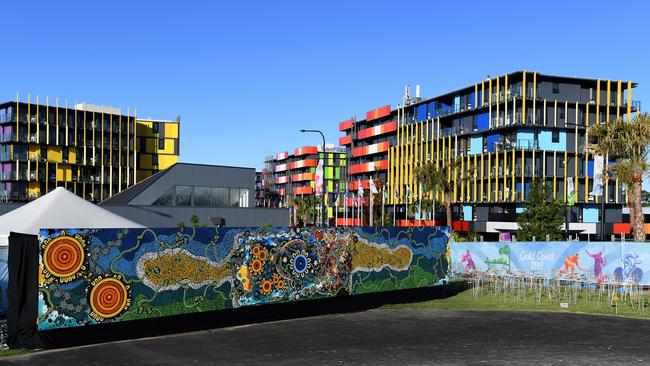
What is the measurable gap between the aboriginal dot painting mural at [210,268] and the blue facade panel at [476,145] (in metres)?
64.9

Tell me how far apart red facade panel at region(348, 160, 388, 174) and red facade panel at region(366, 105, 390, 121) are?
8.36 meters

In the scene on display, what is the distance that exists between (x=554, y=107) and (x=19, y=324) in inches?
3096

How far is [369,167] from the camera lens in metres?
122

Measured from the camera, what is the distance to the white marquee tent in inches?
847

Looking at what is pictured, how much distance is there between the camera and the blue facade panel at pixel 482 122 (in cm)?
8894

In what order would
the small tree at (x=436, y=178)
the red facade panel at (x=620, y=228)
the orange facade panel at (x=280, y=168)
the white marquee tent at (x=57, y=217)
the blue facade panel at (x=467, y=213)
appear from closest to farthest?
1. the white marquee tent at (x=57, y=217)
2. the small tree at (x=436, y=178)
3. the red facade panel at (x=620, y=228)
4. the blue facade panel at (x=467, y=213)
5. the orange facade panel at (x=280, y=168)

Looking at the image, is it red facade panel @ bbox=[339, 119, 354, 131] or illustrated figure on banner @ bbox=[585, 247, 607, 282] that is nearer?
illustrated figure on banner @ bbox=[585, 247, 607, 282]

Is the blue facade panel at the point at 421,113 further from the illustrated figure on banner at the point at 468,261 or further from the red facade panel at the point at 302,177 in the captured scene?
the illustrated figure on banner at the point at 468,261

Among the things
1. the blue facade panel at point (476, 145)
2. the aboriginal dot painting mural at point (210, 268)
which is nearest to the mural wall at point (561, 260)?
the aboriginal dot painting mural at point (210, 268)

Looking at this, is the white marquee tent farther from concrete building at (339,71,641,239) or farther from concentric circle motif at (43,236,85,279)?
concrete building at (339,71,641,239)

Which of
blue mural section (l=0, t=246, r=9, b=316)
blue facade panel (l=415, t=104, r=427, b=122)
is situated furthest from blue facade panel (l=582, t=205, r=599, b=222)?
blue mural section (l=0, t=246, r=9, b=316)

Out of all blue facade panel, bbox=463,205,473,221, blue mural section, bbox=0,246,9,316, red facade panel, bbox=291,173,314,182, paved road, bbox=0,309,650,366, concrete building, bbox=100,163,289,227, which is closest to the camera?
paved road, bbox=0,309,650,366

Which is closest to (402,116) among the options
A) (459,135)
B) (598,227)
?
(459,135)

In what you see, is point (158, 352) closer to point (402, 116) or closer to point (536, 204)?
point (536, 204)
